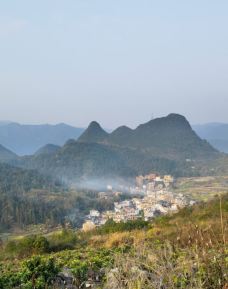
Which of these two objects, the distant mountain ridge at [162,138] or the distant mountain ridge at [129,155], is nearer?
the distant mountain ridge at [129,155]

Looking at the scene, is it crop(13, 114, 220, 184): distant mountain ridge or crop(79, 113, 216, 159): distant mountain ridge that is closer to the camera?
crop(13, 114, 220, 184): distant mountain ridge

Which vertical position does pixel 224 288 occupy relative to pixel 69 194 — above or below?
above

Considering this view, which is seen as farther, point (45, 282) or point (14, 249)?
point (14, 249)

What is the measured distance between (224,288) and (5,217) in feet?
185

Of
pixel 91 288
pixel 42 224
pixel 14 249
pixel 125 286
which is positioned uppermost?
pixel 125 286

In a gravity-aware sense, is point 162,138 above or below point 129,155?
above

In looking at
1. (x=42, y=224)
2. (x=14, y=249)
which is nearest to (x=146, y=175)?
(x=42, y=224)

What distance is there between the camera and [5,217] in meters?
56.6

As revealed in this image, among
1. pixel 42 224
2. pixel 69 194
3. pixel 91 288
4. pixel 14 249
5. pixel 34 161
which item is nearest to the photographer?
pixel 91 288

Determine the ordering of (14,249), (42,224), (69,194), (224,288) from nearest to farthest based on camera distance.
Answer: (224,288) → (14,249) → (42,224) → (69,194)

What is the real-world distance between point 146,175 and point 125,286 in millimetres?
109974

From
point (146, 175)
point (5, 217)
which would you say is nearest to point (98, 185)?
point (146, 175)

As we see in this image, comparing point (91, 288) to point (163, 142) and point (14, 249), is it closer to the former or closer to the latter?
point (14, 249)

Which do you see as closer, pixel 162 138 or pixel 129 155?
pixel 129 155
